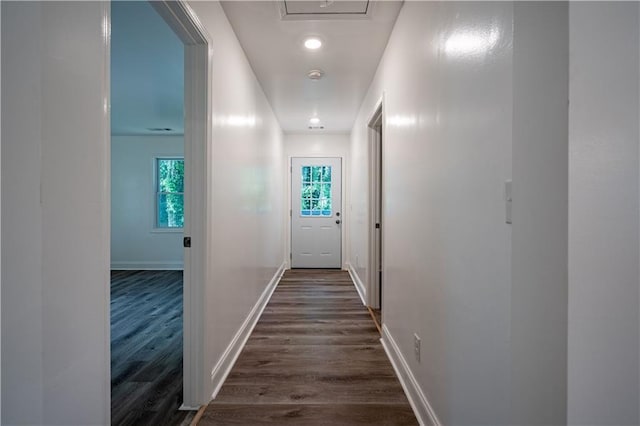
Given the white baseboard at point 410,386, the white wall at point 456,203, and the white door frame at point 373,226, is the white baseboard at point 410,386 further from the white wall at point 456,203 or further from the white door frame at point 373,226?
the white door frame at point 373,226

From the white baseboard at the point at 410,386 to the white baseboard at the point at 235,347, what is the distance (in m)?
1.12

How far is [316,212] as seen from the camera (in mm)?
5555

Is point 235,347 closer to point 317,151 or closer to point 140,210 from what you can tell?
point 317,151

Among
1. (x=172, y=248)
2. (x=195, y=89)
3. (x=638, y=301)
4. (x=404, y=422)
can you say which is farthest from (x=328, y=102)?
(x=172, y=248)

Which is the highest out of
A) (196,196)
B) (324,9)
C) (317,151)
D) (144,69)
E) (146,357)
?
(144,69)

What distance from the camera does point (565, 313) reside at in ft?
2.09

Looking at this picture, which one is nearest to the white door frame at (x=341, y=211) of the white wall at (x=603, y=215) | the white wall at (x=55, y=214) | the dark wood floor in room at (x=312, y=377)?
the dark wood floor in room at (x=312, y=377)

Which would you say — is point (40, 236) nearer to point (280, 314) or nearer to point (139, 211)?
point (280, 314)

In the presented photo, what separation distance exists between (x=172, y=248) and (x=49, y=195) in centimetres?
542

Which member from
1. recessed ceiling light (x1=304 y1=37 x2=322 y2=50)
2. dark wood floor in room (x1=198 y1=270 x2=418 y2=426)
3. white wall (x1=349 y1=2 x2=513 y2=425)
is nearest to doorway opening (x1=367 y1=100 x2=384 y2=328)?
dark wood floor in room (x1=198 y1=270 x2=418 y2=426)

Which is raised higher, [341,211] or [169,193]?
[169,193]

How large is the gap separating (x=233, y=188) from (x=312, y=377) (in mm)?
1401

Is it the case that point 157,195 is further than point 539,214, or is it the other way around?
point 157,195

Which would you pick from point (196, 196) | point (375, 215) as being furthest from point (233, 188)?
point (375, 215)
